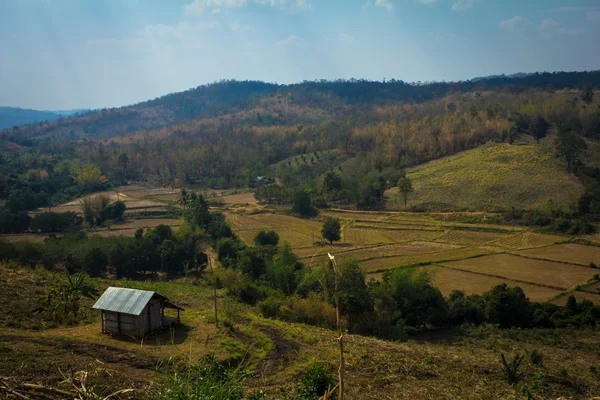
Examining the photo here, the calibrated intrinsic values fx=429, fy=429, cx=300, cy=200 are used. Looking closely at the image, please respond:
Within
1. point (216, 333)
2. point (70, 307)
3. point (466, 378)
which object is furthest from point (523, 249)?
point (70, 307)

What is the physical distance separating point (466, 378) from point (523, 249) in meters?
37.5

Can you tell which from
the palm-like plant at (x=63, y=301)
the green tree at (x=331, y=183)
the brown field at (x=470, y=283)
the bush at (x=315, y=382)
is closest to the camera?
the bush at (x=315, y=382)

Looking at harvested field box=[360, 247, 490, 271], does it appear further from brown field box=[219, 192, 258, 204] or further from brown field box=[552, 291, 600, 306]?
brown field box=[219, 192, 258, 204]

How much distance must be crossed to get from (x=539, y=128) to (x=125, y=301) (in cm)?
8735

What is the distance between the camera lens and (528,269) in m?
40.0

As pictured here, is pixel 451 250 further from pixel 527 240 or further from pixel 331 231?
pixel 331 231

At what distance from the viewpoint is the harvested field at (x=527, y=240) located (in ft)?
156

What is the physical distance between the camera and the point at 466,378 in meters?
13.4

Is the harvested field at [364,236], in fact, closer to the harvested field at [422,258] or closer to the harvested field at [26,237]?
the harvested field at [422,258]

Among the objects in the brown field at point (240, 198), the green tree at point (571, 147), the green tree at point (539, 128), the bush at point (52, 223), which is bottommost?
the brown field at point (240, 198)

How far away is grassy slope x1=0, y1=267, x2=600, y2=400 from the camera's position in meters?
10.9

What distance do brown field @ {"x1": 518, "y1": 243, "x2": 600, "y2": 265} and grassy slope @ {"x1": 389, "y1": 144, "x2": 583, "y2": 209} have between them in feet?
47.7

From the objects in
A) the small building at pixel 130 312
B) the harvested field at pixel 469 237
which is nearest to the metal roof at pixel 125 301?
the small building at pixel 130 312

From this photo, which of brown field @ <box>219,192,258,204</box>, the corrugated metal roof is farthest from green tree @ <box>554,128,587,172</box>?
the corrugated metal roof
